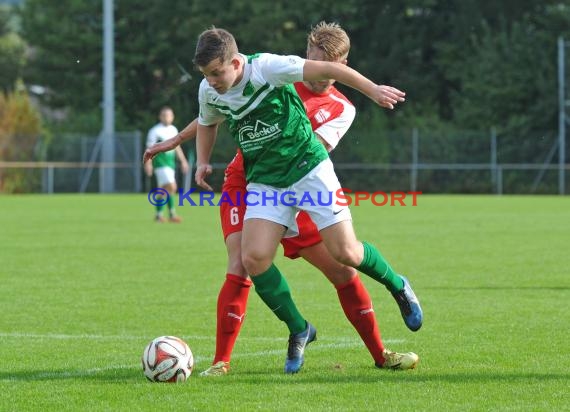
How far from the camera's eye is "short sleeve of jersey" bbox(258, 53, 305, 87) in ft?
19.8

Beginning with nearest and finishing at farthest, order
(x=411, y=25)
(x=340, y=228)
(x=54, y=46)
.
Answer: (x=340, y=228) → (x=411, y=25) → (x=54, y=46)

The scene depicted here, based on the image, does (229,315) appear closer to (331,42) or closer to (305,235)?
(305,235)

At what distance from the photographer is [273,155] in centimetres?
629

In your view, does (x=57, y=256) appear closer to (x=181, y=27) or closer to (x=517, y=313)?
(x=517, y=313)

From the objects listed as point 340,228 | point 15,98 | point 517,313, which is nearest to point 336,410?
point 340,228

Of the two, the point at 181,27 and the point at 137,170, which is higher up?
the point at 181,27

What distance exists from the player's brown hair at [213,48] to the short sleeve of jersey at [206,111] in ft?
1.10

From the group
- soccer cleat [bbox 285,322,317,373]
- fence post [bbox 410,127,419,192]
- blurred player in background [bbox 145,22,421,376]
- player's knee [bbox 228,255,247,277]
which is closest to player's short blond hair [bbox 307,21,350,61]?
blurred player in background [bbox 145,22,421,376]

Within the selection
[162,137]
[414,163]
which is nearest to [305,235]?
[162,137]

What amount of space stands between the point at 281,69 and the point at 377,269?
1.29 meters

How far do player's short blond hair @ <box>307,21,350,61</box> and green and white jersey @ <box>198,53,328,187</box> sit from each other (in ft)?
1.64

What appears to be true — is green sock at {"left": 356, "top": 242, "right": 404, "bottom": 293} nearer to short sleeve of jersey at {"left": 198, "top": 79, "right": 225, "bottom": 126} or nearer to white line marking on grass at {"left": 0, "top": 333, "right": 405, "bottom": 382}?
white line marking on grass at {"left": 0, "top": 333, "right": 405, "bottom": 382}

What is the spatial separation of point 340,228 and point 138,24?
140ft

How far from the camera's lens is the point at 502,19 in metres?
42.2
